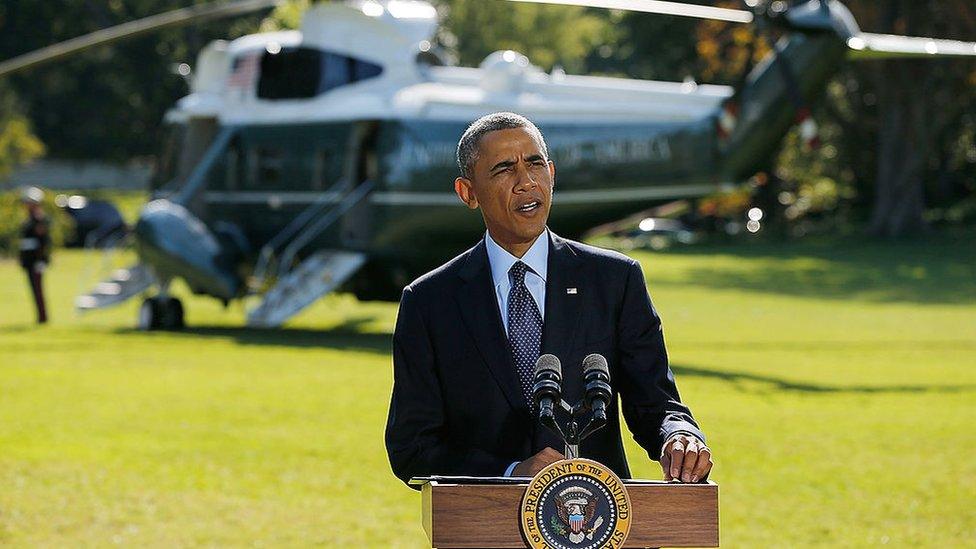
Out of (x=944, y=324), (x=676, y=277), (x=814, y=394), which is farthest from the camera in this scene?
(x=676, y=277)

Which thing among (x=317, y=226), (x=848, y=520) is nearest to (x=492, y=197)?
(x=848, y=520)

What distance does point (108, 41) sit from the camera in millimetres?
16891

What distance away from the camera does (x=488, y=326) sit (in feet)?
14.5

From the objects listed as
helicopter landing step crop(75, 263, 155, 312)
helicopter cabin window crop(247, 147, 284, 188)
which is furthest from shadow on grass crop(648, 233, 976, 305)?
helicopter landing step crop(75, 263, 155, 312)

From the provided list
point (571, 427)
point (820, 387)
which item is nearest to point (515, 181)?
point (571, 427)

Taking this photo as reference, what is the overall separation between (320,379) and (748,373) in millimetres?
4851

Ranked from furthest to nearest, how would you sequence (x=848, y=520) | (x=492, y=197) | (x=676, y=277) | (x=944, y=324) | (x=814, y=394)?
(x=676, y=277)
(x=944, y=324)
(x=814, y=394)
(x=848, y=520)
(x=492, y=197)

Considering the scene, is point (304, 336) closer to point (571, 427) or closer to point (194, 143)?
point (194, 143)

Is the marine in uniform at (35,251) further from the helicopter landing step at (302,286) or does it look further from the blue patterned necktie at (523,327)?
the blue patterned necktie at (523,327)

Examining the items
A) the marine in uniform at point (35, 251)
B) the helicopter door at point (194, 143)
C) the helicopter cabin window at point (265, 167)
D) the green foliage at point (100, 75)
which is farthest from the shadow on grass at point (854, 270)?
the green foliage at point (100, 75)

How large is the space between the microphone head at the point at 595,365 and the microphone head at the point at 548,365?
0.09 metres

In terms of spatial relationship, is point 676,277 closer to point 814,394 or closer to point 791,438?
point 814,394

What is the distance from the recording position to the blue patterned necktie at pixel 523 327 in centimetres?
441

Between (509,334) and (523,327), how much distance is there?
4 cm
